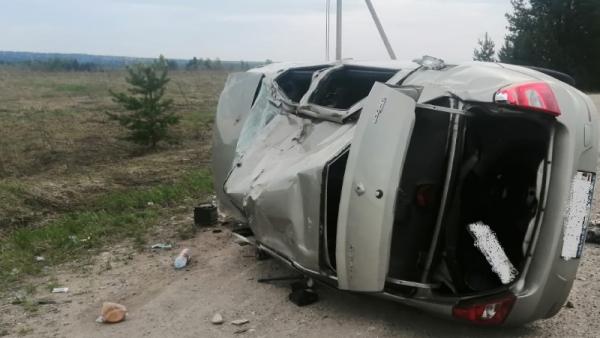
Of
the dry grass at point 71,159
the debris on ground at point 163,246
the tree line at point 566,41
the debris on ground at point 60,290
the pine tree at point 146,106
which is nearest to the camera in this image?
the debris on ground at point 60,290

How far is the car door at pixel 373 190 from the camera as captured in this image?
3117 millimetres

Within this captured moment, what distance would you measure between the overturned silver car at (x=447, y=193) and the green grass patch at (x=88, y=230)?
8.37 feet

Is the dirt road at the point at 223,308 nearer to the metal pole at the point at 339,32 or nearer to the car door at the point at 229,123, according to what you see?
the car door at the point at 229,123

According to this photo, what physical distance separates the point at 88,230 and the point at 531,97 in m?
4.96

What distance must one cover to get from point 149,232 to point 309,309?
2885 millimetres


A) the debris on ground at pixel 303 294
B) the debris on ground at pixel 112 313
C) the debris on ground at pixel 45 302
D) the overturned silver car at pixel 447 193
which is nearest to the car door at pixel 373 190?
the overturned silver car at pixel 447 193

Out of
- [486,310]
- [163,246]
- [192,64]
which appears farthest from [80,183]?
[192,64]

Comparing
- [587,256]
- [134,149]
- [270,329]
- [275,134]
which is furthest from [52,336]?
[134,149]

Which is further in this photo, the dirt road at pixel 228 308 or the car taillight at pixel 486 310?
the dirt road at pixel 228 308

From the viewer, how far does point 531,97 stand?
2.99 m

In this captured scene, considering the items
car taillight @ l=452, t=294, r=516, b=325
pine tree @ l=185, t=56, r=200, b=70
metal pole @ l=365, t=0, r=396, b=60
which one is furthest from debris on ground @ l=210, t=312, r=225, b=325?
pine tree @ l=185, t=56, r=200, b=70

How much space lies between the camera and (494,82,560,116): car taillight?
9.75ft

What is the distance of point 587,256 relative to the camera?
4633 mm

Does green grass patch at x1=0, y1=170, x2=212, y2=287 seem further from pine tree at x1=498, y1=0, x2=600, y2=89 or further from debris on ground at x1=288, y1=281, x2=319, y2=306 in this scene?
pine tree at x1=498, y1=0, x2=600, y2=89
